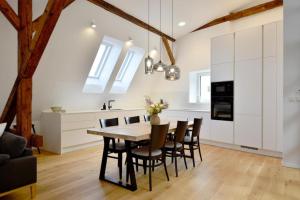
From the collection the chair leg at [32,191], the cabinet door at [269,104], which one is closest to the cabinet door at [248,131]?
the cabinet door at [269,104]

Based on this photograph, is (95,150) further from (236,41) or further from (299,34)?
(299,34)

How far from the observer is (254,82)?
446 cm

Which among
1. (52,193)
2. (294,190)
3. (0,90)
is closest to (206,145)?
(294,190)

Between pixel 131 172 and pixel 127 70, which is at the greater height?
pixel 127 70

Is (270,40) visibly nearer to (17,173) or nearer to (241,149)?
(241,149)

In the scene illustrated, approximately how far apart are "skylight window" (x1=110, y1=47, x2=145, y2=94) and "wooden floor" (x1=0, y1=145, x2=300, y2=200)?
2.88 m

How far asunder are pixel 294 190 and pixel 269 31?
10.4 feet

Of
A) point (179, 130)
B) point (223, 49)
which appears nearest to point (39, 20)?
point (179, 130)

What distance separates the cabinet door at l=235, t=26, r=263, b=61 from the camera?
174 inches

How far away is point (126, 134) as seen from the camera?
2.69 m

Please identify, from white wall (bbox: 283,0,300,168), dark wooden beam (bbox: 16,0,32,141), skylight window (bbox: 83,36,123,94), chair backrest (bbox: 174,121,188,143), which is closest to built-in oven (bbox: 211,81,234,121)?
white wall (bbox: 283,0,300,168)

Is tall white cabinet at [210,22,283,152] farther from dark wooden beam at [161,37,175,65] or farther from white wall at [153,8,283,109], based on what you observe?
dark wooden beam at [161,37,175,65]

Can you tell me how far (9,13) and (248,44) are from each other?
460 cm

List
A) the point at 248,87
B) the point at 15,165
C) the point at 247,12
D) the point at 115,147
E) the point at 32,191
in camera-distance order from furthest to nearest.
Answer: the point at 247,12 < the point at 248,87 < the point at 115,147 < the point at 32,191 < the point at 15,165
